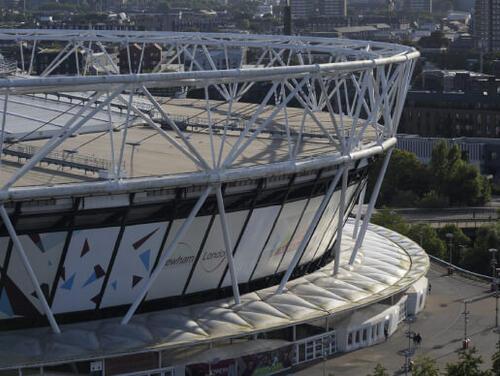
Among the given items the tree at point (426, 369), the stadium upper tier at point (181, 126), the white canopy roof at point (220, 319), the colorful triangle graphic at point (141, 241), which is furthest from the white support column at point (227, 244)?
the tree at point (426, 369)

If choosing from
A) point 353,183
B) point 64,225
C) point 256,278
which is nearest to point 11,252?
point 64,225

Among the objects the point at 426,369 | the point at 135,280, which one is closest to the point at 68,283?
the point at 135,280

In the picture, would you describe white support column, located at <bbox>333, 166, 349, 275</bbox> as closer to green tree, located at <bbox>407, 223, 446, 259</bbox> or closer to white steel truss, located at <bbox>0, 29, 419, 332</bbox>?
white steel truss, located at <bbox>0, 29, 419, 332</bbox>

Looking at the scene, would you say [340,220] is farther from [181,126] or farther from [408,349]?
[181,126]

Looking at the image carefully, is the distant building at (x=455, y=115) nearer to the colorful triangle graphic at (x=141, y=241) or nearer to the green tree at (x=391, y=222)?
the green tree at (x=391, y=222)

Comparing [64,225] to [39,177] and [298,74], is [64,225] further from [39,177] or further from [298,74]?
[298,74]

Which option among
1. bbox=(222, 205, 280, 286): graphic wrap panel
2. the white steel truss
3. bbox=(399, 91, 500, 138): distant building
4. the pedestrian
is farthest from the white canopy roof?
bbox=(399, 91, 500, 138): distant building
